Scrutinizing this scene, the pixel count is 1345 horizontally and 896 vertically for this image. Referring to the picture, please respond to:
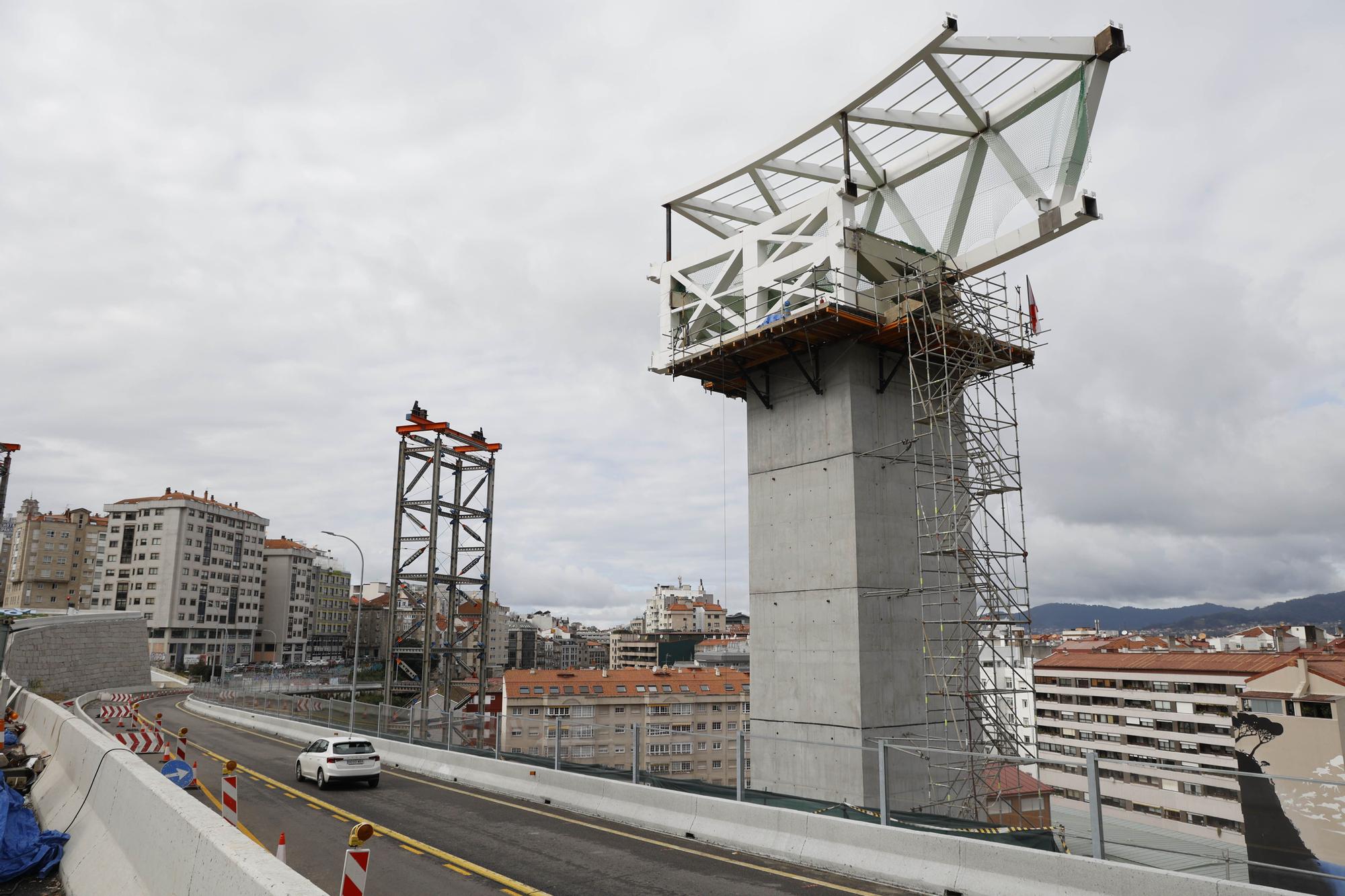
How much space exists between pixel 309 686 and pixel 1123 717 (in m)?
91.0

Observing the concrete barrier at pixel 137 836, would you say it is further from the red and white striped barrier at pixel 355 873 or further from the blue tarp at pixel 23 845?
the red and white striped barrier at pixel 355 873

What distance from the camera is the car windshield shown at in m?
18.5

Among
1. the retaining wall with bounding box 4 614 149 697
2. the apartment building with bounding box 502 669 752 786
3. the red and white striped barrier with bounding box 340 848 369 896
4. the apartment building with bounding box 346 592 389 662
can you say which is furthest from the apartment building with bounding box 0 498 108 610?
the red and white striped barrier with bounding box 340 848 369 896

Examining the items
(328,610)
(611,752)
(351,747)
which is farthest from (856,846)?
(328,610)

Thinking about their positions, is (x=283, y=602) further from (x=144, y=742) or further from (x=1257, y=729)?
(x=1257, y=729)

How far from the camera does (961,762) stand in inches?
707

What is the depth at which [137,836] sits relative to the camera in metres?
7.94

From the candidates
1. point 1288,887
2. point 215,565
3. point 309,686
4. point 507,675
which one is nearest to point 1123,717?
point 507,675

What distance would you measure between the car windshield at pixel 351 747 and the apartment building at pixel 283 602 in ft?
427

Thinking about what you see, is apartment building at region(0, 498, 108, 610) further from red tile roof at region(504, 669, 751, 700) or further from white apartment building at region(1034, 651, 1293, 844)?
white apartment building at region(1034, 651, 1293, 844)

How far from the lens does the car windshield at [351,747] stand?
1855cm

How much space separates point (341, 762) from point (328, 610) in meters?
161

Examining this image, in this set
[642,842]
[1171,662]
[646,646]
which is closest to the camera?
[642,842]

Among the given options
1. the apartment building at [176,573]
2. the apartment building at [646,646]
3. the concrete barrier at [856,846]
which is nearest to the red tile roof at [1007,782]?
the concrete barrier at [856,846]
